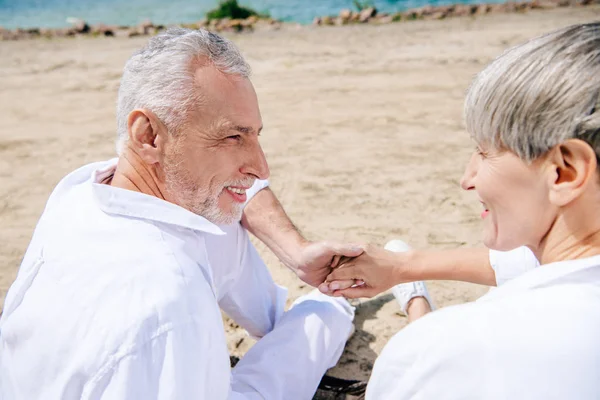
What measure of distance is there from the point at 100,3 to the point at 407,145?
67.8 feet

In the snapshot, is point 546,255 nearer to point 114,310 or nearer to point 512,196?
point 512,196

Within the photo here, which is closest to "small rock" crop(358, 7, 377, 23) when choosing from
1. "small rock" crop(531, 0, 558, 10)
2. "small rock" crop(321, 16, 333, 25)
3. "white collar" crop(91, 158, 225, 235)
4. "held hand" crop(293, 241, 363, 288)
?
"small rock" crop(321, 16, 333, 25)

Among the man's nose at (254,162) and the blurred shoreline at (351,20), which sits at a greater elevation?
the man's nose at (254,162)

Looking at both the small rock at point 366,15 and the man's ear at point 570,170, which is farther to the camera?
the small rock at point 366,15

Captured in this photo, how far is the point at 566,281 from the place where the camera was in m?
1.31

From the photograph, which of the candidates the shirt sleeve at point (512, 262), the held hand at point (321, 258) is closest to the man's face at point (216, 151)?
the held hand at point (321, 258)

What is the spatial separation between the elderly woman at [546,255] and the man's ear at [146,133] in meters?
1.10

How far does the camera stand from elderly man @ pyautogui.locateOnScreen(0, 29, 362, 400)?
1.68 m

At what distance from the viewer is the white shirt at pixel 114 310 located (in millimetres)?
1667

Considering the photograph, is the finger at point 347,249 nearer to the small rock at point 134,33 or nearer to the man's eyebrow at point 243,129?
the man's eyebrow at point 243,129

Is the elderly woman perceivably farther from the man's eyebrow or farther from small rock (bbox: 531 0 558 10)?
small rock (bbox: 531 0 558 10)

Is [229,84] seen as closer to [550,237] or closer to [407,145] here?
[550,237]

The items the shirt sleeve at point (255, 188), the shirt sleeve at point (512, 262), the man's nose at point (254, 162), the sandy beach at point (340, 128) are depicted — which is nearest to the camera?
the man's nose at point (254, 162)

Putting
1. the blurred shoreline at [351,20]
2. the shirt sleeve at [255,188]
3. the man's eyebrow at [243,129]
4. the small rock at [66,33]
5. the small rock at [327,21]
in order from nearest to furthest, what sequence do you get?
the man's eyebrow at [243,129], the shirt sleeve at [255,188], the blurred shoreline at [351,20], the small rock at [327,21], the small rock at [66,33]
